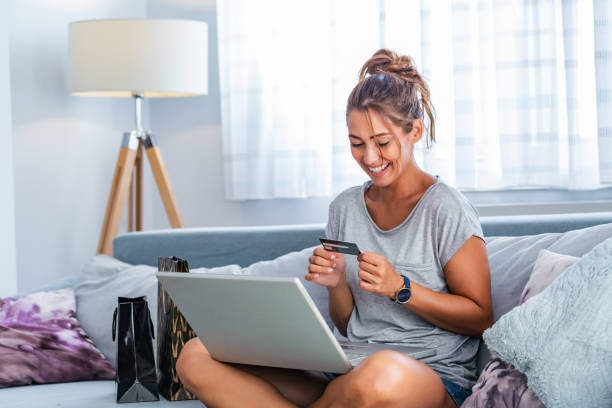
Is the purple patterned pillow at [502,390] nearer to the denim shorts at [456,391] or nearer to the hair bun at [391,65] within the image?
the denim shorts at [456,391]

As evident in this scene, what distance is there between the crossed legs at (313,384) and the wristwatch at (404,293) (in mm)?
159

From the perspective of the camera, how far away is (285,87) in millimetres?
3205

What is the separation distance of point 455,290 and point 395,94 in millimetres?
428

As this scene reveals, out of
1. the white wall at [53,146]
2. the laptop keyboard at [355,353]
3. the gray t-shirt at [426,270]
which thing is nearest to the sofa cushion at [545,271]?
the gray t-shirt at [426,270]

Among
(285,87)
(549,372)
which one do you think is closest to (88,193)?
(285,87)

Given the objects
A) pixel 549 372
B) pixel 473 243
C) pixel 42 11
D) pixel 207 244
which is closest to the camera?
pixel 549 372

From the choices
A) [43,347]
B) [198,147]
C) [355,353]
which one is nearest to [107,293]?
[43,347]

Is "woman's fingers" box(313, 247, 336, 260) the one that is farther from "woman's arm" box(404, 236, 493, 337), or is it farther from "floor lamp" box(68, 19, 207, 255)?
"floor lamp" box(68, 19, 207, 255)

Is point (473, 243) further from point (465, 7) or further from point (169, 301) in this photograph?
point (465, 7)

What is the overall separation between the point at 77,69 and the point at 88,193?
67 cm

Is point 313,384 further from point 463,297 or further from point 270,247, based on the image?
point 270,247

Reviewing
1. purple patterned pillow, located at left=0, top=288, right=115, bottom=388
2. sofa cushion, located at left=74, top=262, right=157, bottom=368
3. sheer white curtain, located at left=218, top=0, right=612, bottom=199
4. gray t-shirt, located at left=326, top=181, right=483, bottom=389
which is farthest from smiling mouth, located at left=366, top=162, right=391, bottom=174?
sheer white curtain, located at left=218, top=0, right=612, bottom=199

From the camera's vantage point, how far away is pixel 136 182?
328cm

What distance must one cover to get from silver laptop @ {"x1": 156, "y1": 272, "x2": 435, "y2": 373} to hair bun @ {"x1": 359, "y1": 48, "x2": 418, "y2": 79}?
63 cm
